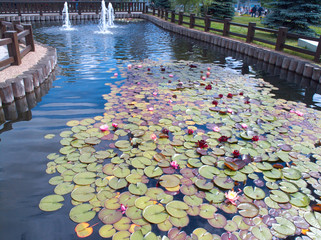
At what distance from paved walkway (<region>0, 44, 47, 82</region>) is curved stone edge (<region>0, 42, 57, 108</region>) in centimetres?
20

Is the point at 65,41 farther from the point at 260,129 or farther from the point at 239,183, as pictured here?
the point at 239,183

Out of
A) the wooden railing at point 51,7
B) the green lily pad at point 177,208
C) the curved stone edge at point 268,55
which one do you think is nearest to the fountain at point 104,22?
the wooden railing at point 51,7

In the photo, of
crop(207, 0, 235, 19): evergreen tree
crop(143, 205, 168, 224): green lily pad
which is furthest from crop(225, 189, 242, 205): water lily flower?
crop(207, 0, 235, 19): evergreen tree

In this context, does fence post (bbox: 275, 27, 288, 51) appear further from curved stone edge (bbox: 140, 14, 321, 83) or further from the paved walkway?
the paved walkway

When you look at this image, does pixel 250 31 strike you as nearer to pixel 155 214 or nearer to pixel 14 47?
pixel 14 47

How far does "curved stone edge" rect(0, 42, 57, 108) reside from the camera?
4593 millimetres

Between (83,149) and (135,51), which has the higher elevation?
(135,51)

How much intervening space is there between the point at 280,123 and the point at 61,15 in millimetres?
22375

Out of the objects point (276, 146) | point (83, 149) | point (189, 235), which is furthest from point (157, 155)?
point (276, 146)

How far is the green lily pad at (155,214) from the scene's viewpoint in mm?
2314

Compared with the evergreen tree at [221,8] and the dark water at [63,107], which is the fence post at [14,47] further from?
the evergreen tree at [221,8]

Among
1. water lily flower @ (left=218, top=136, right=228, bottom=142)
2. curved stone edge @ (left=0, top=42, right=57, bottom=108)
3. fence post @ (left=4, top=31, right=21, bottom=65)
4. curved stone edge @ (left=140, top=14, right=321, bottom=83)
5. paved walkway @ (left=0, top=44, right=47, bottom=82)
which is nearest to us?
water lily flower @ (left=218, top=136, right=228, bottom=142)

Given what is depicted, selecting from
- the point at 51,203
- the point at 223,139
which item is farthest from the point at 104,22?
the point at 51,203

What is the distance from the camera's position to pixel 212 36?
1242cm
